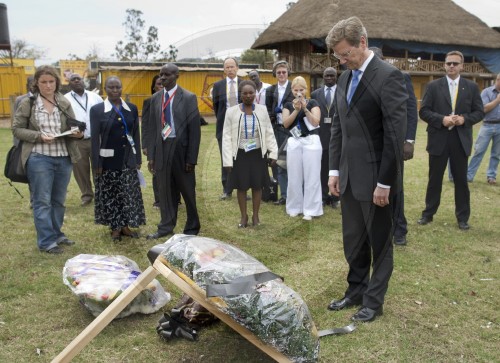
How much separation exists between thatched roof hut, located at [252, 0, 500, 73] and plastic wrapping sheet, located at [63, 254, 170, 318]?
16.2 meters

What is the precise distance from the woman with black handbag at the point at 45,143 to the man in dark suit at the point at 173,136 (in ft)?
2.94

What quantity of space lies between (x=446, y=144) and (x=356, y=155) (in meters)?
2.93

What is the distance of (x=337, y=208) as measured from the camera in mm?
7039

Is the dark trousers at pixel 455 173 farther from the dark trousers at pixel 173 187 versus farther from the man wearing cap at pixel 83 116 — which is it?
the man wearing cap at pixel 83 116

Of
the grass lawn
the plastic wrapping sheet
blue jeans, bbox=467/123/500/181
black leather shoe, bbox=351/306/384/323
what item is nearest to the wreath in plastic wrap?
the grass lawn

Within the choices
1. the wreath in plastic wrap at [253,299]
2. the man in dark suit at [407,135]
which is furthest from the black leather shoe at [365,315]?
the man in dark suit at [407,135]

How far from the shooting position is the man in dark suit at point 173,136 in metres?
5.30

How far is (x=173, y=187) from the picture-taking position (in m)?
5.57

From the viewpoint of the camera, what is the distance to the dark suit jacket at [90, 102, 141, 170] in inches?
207

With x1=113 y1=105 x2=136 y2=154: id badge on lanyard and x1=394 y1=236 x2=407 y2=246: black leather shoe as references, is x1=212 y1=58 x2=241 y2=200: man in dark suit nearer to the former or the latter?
x1=113 y1=105 x2=136 y2=154: id badge on lanyard

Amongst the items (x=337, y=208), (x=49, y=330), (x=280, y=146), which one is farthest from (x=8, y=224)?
(x=337, y=208)

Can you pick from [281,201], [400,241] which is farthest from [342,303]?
[281,201]

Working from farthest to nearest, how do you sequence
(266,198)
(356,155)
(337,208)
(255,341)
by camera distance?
(266,198) → (337,208) → (356,155) → (255,341)

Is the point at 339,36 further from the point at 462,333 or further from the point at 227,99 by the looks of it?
the point at 227,99
